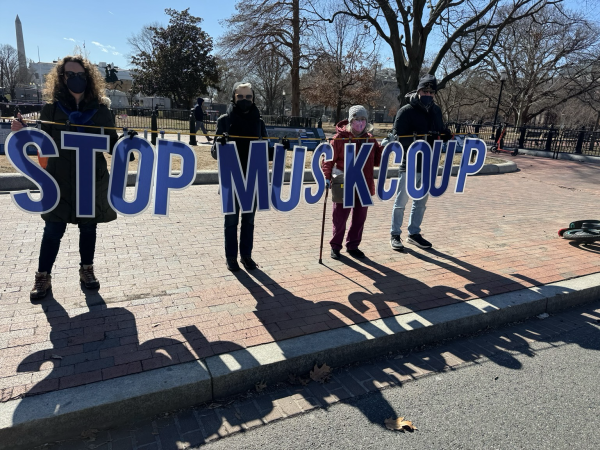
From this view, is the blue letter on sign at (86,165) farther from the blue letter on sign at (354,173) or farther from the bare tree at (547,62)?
the bare tree at (547,62)

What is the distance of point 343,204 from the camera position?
486cm

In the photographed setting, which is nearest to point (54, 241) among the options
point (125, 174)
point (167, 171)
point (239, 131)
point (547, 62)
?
point (125, 174)

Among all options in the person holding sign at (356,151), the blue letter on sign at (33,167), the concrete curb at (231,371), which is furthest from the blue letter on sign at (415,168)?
the blue letter on sign at (33,167)

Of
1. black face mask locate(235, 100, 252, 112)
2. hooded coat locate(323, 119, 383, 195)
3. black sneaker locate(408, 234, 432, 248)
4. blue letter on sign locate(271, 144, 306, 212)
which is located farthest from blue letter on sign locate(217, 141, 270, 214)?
black sneaker locate(408, 234, 432, 248)

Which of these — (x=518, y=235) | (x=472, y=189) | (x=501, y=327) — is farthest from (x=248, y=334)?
(x=472, y=189)

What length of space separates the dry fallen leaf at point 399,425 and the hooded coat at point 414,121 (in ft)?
11.5

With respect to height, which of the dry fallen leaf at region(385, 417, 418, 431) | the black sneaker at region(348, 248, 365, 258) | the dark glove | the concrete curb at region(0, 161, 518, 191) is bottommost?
the dry fallen leaf at region(385, 417, 418, 431)

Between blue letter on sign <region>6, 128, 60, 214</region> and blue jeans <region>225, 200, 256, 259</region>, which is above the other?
blue letter on sign <region>6, 128, 60, 214</region>

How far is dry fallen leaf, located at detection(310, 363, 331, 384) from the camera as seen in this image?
315 cm

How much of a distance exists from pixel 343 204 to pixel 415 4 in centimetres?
1580

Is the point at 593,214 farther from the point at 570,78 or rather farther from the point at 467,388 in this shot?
the point at 570,78

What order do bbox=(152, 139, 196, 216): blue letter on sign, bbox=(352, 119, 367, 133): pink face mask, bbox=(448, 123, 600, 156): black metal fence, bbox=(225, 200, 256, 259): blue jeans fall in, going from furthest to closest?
bbox=(448, 123, 600, 156): black metal fence < bbox=(352, 119, 367, 133): pink face mask < bbox=(225, 200, 256, 259): blue jeans < bbox=(152, 139, 196, 216): blue letter on sign

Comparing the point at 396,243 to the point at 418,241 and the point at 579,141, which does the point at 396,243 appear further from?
the point at 579,141

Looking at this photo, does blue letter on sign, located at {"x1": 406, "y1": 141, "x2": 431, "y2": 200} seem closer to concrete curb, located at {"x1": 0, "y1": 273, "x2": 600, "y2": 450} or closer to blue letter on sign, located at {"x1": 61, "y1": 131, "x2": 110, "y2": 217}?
concrete curb, located at {"x1": 0, "y1": 273, "x2": 600, "y2": 450}
